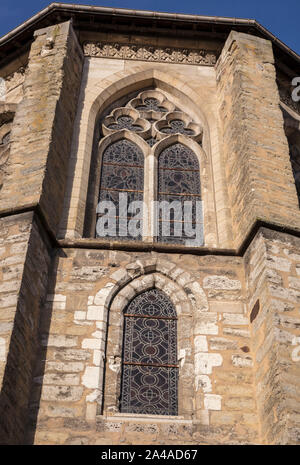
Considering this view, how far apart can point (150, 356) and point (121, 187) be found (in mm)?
2860

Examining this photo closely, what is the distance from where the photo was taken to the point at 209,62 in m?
11.6

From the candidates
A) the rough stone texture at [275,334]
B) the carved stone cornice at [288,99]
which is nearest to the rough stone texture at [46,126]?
the rough stone texture at [275,334]

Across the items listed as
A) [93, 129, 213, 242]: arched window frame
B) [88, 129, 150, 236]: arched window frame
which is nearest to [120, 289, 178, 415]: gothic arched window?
[93, 129, 213, 242]: arched window frame

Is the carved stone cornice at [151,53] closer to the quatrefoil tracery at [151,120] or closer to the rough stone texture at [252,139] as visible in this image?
the rough stone texture at [252,139]

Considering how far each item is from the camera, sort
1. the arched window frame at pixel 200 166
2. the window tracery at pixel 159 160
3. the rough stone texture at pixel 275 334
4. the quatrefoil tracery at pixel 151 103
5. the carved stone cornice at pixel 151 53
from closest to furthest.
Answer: the rough stone texture at pixel 275 334
the arched window frame at pixel 200 166
the window tracery at pixel 159 160
the quatrefoil tracery at pixel 151 103
the carved stone cornice at pixel 151 53

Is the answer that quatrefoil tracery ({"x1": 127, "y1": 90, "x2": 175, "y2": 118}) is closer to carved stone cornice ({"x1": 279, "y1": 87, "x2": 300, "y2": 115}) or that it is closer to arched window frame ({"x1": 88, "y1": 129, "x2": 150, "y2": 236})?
arched window frame ({"x1": 88, "y1": 129, "x2": 150, "y2": 236})

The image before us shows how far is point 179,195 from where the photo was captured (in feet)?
32.6

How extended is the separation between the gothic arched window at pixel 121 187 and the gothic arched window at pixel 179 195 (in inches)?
Answer: 11.7

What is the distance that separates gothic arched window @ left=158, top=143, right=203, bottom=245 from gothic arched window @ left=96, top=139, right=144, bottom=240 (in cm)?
30

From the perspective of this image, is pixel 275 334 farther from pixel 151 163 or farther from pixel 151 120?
pixel 151 120

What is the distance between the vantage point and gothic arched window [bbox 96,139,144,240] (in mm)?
9469

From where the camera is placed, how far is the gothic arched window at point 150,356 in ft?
24.5

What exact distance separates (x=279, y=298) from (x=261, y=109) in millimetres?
3310

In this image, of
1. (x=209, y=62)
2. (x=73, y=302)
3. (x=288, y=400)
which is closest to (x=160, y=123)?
(x=209, y=62)
